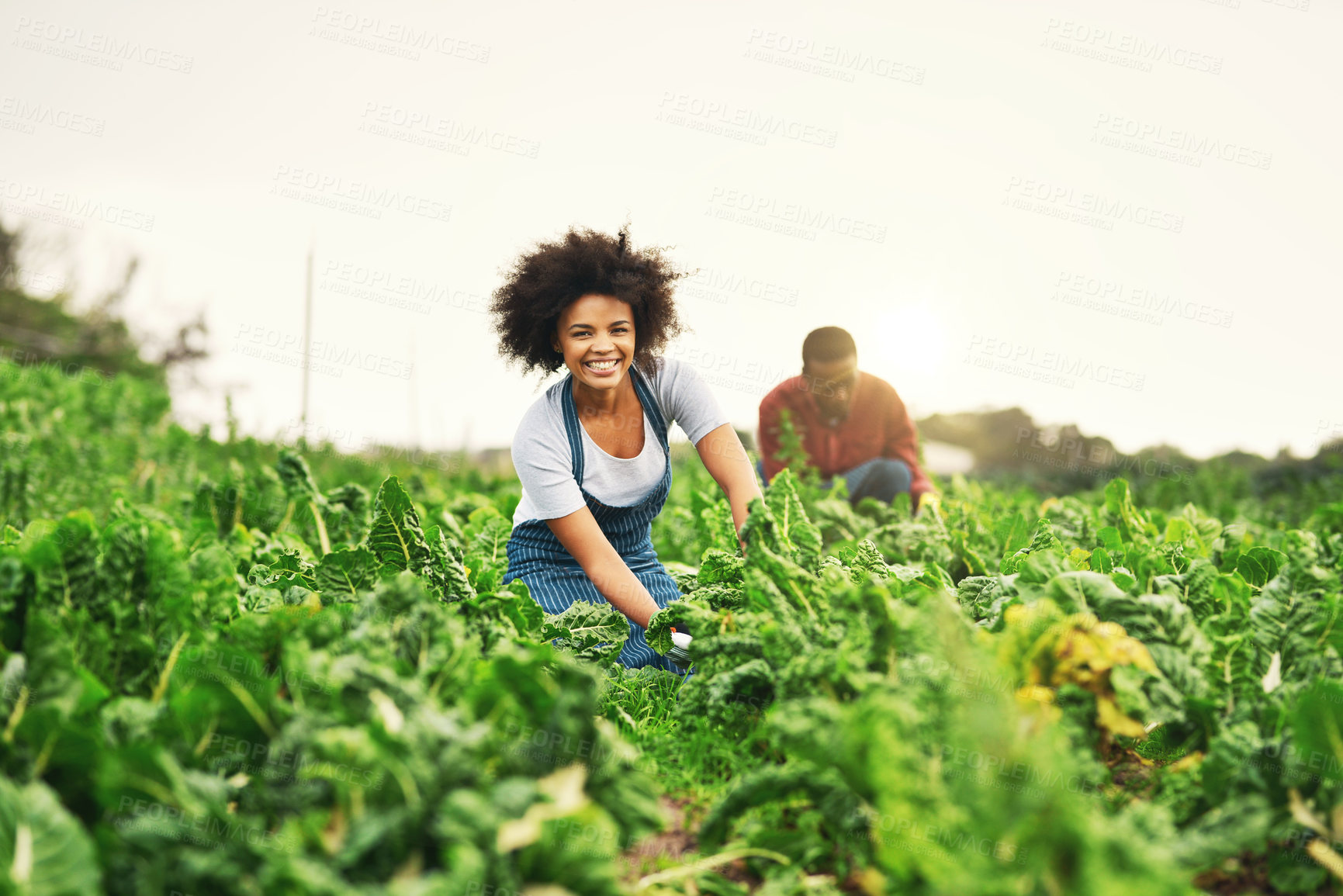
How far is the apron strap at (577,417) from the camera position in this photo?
3533mm

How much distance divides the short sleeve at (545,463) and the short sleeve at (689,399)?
484mm

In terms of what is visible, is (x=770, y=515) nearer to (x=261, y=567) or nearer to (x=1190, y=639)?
(x=1190, y=639)

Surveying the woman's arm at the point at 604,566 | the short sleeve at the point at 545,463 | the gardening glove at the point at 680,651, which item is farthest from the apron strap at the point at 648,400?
the gardening glove at the point at 680,651

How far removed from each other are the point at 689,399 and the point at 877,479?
3008 millimetres

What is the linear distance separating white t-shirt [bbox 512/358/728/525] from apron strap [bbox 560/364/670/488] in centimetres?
2

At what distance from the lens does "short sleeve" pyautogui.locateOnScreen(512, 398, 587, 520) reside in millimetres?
3291

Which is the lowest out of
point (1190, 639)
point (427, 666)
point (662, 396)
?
point (427, 666)

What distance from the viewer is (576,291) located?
3.53 m

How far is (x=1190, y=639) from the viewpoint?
6.57 ft

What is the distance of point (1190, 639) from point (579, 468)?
2.24 m

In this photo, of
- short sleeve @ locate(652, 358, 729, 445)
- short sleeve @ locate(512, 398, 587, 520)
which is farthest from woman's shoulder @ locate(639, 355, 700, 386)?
short sleeve @ locate(512, 398, 587, 520)

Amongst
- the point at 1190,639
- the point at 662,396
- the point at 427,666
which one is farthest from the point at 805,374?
the point at 427,666
